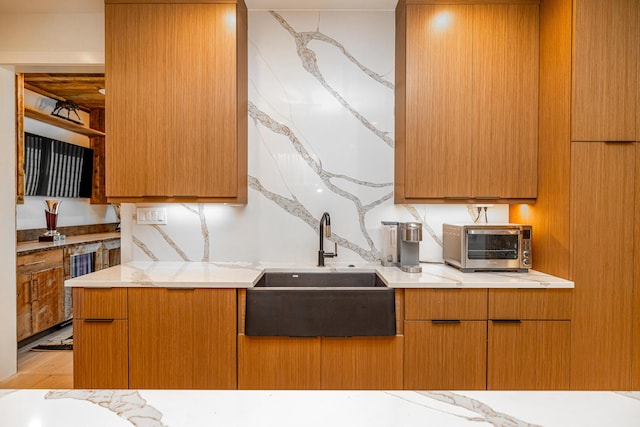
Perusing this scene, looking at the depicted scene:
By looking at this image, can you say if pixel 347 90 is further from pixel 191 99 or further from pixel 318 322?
pixel 318 322

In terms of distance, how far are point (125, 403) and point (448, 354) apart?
1.70 m

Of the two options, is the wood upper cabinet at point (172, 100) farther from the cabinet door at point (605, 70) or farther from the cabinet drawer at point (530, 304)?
the cabinet door at point (605, 70)

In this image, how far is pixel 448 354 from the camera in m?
2.06

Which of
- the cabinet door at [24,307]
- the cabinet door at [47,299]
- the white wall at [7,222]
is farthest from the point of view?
the cabinet door at [47,299]

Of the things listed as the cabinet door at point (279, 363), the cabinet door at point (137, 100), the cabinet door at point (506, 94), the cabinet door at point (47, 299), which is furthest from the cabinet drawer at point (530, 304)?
the cabinet door at point (47, 299)

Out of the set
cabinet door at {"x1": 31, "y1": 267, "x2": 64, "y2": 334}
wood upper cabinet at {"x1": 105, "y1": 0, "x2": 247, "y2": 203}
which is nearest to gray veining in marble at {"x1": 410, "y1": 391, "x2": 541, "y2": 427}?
wood upper cabinet at {"x1": 105, "y1": 0, "x2": 247, "y2": 203}

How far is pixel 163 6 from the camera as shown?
231 cm

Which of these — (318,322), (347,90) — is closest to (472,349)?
(318,322)

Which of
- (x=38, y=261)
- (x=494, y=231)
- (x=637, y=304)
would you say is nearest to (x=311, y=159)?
(x=494, y=231)

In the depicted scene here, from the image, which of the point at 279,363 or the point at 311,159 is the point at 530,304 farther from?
the point at 311,159

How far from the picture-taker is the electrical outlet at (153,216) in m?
2.71

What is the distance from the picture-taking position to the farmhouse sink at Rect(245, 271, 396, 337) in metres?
2.03

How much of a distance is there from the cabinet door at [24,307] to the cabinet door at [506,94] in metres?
3.72

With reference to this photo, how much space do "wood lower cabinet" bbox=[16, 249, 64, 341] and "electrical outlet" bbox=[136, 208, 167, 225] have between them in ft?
4.66
